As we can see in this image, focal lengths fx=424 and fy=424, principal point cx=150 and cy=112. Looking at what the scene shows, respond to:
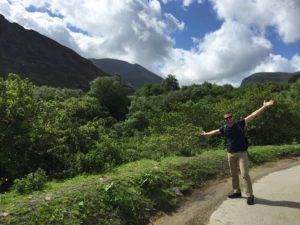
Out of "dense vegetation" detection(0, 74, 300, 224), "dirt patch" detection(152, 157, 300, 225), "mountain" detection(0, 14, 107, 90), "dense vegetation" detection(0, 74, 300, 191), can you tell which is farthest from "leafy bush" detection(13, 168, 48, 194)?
"mountain" detection(0, 14, 107, 90)

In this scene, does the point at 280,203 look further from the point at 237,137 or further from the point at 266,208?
→ the point at 237,137

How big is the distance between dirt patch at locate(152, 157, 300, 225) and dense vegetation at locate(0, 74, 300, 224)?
11.9 inches

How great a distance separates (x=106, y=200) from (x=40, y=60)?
6830 inches

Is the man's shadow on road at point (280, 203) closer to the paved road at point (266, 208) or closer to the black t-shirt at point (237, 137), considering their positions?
the paved road at point (266, 208)

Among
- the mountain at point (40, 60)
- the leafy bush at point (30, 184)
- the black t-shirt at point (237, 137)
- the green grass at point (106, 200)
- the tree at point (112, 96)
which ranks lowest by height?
the green grass at point (106, 200)

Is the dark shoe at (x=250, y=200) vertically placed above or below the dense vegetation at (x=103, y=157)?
below

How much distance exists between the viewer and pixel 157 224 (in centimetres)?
838

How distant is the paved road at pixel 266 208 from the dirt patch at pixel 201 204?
0.78 feet

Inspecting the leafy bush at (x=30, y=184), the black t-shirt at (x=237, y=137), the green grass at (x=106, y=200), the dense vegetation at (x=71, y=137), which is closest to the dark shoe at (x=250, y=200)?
the black t-shirt at (x=237, y=137)

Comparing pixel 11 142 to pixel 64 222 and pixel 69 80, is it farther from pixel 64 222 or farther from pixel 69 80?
pixel 69 80

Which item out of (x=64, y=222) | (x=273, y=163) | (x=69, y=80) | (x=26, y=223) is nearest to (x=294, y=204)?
(x=64, y=222)

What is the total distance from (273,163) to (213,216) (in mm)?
8575

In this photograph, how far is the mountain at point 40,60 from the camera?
15574cm

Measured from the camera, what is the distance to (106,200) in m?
8.47
